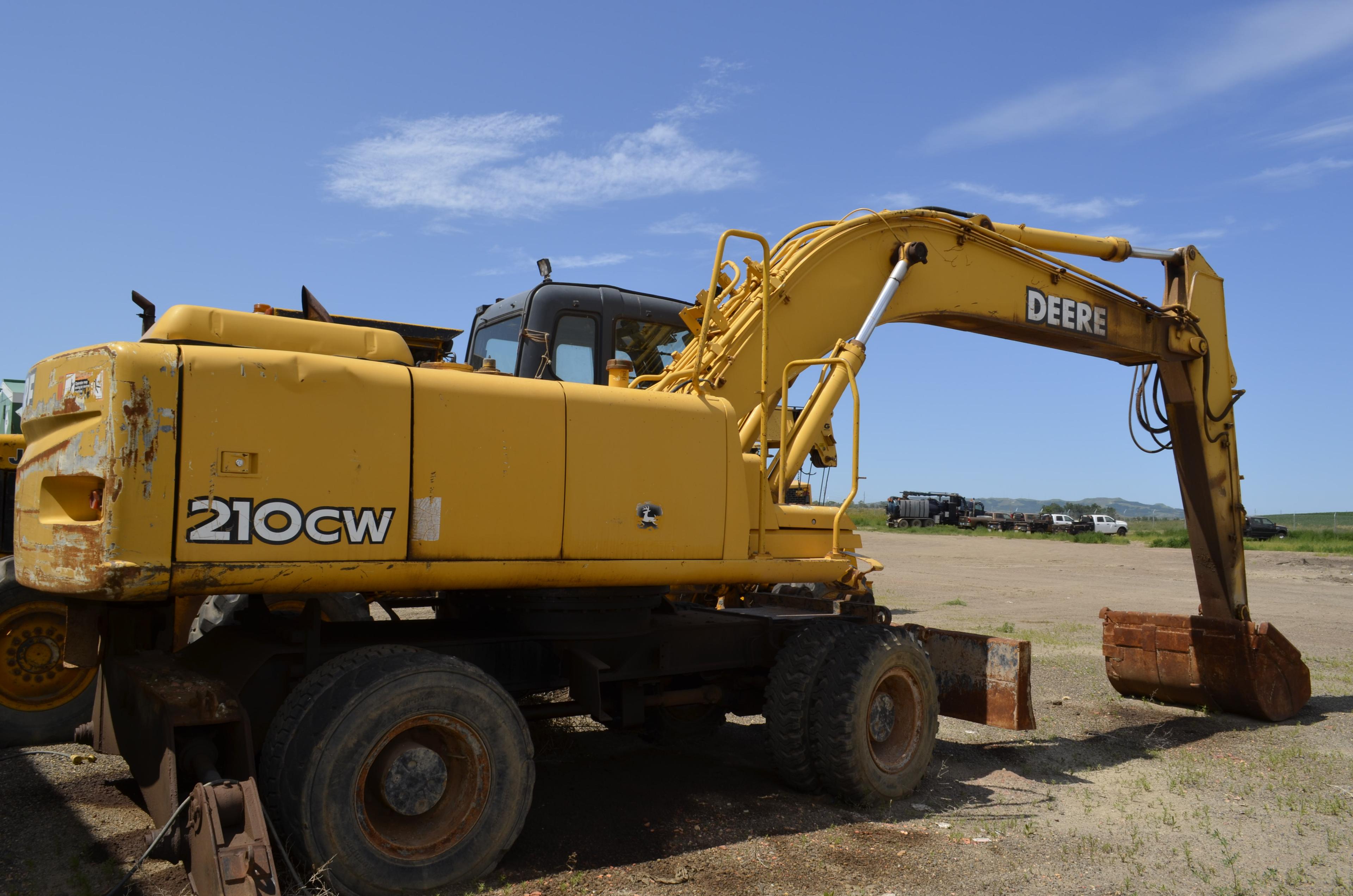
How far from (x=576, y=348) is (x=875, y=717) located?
3.45 metres

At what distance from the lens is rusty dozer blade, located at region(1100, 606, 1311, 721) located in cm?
841

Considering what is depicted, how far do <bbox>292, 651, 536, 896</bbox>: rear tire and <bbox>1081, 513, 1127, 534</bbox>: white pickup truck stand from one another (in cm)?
5557

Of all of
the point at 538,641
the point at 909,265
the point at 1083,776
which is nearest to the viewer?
the point at 538,641

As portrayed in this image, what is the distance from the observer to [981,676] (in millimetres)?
6754

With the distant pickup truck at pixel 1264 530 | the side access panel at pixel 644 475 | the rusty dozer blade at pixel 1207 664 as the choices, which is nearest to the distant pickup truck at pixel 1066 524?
the distant pickup truck at pixel 1264 530

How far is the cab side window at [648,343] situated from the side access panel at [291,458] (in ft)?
11.2

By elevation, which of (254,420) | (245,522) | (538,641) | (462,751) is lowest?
(462,751)

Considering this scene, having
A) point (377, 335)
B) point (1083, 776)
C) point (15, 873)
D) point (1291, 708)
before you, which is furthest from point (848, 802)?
point (1291, 708)

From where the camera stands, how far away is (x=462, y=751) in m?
4.41

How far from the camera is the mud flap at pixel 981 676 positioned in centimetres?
652

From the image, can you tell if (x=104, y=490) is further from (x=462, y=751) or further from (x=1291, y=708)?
(x=1291, y=708)

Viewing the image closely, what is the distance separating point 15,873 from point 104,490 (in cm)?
204

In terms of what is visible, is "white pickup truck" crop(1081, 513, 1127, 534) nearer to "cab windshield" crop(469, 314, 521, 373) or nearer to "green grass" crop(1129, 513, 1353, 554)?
"green grass" crop(1129, 513, 1353, 554)

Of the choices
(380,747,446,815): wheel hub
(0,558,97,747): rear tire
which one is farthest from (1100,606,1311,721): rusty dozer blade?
(0,558,97,747): rear tire
